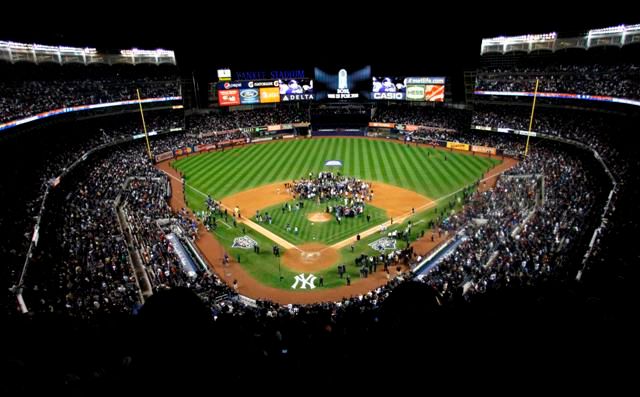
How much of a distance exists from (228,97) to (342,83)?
1986 centimetres

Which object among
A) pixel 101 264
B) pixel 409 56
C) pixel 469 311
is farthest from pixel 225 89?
pixel 469 311

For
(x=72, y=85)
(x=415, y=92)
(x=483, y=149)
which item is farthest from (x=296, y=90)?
(x=72, y=85)

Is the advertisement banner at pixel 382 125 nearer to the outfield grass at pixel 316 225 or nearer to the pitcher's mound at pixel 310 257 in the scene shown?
the outfield grass at pixel 316 225

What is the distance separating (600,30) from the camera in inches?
1922

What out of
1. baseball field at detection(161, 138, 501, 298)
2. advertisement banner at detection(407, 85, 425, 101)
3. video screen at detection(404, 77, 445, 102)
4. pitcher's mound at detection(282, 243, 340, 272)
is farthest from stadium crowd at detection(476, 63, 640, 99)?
pitcher's mound at detection(282, 243, 340, 272)

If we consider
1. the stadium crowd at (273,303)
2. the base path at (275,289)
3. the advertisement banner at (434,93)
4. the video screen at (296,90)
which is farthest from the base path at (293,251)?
the video screen at (296,90)

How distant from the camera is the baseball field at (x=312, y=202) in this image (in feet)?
84.5

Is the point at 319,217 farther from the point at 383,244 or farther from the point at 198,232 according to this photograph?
the point at 198,232

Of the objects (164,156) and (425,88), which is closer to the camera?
(164,156)

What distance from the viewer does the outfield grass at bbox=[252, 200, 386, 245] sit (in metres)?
29.5

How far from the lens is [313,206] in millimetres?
35062

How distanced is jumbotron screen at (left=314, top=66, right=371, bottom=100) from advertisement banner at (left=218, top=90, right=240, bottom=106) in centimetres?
1390

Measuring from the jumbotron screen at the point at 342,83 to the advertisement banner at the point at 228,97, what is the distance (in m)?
13.9

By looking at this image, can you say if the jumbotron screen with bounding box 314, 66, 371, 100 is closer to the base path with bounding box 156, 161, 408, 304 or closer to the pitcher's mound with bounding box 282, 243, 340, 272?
the pitcher's mound with bounding box 282, 243, 340, 272
